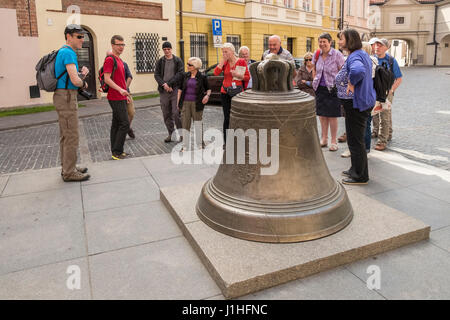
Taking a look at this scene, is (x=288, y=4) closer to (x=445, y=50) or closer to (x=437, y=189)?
(x=437, y=189)

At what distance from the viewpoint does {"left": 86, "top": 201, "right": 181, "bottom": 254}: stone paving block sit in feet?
11.8

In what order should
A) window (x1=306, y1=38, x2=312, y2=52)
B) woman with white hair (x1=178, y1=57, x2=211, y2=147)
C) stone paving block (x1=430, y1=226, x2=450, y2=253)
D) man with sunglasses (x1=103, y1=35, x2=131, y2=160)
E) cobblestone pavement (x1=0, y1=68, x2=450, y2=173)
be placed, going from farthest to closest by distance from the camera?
window (x1=306, y1=38, x2=312, y2=52) → woman with white hair (x1=178, y1=57, x2=211, y2=147) → cobblestone pavement (x1=0, y1=68, x2=450, y2=173) → man with sunglasses (x1=103, y1=35, x2=131, y2=160) → stone paving block (x1=430, y1=226, x2=450, y2=253)

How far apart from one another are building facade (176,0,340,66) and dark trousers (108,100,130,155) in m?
13.4

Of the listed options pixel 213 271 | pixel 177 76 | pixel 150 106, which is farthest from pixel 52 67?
pixel 150 106

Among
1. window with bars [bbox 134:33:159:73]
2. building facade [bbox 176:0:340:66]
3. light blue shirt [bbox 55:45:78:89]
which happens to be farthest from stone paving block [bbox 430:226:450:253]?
building facade [bbox 176:0:340:66]

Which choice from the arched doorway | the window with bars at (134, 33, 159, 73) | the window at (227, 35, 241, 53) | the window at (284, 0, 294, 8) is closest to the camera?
the window with bars at (134, 33, 159, 73)

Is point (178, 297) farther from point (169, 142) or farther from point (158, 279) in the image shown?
point (169, 142)

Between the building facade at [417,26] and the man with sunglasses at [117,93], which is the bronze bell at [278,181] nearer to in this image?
the man with sunglasses at [117,93]

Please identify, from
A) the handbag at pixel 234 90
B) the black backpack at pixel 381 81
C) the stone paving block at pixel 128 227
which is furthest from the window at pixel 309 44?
the stone paving block at pixel 128 227

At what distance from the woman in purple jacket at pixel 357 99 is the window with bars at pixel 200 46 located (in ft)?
55.8

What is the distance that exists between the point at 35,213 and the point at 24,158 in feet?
10.0

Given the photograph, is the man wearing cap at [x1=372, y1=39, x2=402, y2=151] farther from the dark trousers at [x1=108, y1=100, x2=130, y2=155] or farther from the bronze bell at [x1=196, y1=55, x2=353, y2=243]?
the dark trousers at [x1=108, y1=100, x2=130, y2=155]

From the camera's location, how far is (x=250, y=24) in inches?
917

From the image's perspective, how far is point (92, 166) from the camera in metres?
6.25
